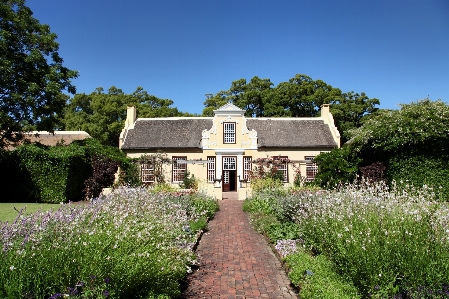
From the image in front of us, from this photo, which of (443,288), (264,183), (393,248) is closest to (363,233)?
(393,248)

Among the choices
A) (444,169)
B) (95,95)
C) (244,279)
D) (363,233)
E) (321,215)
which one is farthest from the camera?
(95,95)

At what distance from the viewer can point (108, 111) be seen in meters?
35.1

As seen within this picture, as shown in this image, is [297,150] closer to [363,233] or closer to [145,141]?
[145,141]

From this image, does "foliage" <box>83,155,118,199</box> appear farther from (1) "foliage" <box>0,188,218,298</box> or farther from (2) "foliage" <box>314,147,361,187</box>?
(1) "foliage" <box>0,188,218,298</box>

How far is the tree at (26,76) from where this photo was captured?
18.8 m

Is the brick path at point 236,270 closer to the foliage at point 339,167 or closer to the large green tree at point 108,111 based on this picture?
the foliage at point 339,167

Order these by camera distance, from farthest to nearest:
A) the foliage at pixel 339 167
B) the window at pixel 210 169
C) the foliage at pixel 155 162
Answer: the window at pixel 210 169 → the foliage at pixel 155 162 → the foliage at pixel 339 167

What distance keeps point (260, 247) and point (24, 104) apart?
1738 centimetres

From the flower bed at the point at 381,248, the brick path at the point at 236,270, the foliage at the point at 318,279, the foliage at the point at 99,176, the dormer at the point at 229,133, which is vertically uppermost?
the dormer at the point at 229,133

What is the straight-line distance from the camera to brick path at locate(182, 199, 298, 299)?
533 centimetres

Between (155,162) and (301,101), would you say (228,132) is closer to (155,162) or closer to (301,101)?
(155,162)

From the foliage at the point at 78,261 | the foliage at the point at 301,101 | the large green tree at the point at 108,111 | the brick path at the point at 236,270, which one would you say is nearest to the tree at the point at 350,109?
the foliage at the point at 301,101

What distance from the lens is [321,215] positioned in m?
6.62

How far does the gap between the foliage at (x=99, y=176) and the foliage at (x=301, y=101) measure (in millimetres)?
21126
